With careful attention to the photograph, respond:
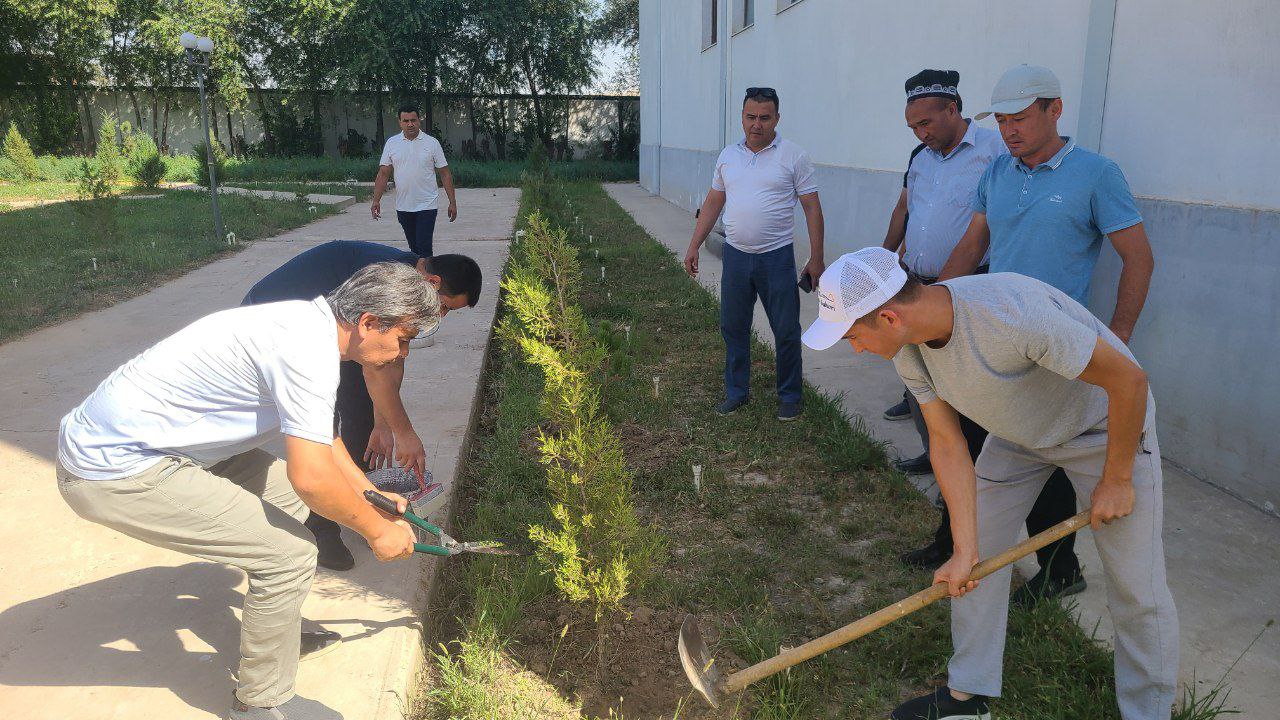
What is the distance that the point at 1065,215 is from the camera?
295cm

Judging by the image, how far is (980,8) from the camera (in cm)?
551

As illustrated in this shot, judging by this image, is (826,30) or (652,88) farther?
(652,88)

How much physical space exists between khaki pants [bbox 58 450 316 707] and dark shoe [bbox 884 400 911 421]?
137 inches

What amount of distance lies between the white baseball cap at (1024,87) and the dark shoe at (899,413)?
2.23 metres

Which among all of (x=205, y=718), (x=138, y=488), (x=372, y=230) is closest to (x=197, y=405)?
(x=138, y=488)

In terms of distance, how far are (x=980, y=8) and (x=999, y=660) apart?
4.67 meters

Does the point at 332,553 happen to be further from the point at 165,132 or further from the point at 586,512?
the point at 165,132

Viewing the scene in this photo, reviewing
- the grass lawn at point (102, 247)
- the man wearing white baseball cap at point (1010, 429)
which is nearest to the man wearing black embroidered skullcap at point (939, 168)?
the man wearing white baseball cap at point (1010, 429)

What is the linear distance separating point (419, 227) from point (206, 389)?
5243 mm

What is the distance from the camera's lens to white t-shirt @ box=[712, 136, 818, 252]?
15.3 ft

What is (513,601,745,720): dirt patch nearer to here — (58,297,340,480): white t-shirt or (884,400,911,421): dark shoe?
(58,297,340,480): white t-shirt

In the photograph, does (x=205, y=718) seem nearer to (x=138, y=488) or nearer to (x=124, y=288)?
(x=138, y=488)

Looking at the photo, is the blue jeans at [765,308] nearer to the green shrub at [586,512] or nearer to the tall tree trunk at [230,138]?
the green shrub at [586,512]

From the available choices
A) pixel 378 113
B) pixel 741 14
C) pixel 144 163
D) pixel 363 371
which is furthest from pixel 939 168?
pixel 378 113
